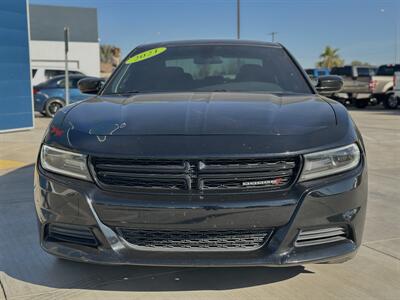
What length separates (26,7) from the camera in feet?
36.4

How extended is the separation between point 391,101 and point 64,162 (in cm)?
1950

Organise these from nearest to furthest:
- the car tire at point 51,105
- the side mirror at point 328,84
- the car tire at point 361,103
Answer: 1. the side mirror at point 328,84
2. the car tire at point 51,105
3. the car tire at point 361,103

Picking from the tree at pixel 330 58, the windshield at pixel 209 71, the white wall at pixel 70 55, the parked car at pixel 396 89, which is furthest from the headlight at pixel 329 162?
the tree at pixel 330 58

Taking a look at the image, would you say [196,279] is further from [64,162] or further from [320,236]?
[64,162]

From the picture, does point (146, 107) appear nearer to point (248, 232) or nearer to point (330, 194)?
point (248, 232)

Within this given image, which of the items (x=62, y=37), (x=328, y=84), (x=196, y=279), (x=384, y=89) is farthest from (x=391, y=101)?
(x=62, y=37)

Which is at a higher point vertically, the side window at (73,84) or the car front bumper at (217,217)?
the side window at (73,84)

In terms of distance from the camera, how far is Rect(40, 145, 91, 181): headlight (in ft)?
7.98

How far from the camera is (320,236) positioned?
2408 mm

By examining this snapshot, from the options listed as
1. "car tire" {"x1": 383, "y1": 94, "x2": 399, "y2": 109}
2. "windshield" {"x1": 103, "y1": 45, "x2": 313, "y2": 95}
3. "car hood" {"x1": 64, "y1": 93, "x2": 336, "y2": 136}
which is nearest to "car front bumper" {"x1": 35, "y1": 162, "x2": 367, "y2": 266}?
"car hood" {"x1": 64, "y1": 93, "x2": 336, "y2": 136}

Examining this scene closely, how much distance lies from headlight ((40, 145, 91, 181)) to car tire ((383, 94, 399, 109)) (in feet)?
62.0

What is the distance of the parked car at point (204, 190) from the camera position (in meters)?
2.31

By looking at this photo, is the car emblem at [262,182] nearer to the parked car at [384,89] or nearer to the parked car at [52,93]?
the parked car at [52,93]

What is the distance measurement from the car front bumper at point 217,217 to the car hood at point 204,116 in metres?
0.34
